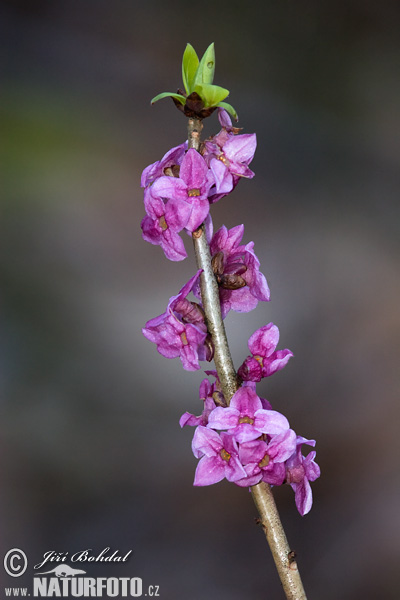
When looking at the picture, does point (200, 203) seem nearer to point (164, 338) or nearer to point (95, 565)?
point (164, 338)

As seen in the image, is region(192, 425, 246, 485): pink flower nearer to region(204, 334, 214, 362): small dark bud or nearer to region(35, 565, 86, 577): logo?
region(204, 334, 214, 362): small dark bud

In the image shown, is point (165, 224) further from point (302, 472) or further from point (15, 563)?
point (15, 563)

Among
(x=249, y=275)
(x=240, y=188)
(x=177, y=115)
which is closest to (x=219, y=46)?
(x=177, y=115)

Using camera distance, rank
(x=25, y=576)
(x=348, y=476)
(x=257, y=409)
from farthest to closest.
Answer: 1. (x=348, y=476)
2. (x=25, y=576)
3. (x=257, y=409)

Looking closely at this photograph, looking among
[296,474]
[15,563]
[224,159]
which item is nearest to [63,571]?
[15,563]

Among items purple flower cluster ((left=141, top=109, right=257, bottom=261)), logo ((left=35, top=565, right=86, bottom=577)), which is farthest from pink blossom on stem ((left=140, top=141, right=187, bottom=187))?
logo ((left=35, top=565, right=86, bottom=577))

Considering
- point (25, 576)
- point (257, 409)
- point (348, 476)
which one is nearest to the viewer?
point (257, 409)
